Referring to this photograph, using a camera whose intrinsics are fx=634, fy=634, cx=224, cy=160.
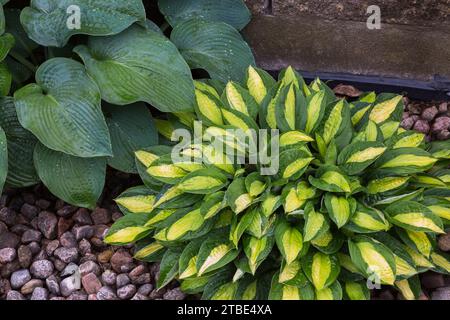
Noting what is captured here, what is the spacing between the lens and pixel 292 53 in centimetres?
223

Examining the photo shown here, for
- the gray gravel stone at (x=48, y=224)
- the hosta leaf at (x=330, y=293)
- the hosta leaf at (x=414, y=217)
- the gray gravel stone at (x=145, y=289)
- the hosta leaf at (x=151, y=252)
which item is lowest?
the gray gravel stone at (x=145, y=289)

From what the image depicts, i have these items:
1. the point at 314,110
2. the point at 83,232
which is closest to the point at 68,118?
the point at 83,232

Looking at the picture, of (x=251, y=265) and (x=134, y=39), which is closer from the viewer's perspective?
(x=251, y=265)

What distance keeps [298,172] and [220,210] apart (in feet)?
0.74

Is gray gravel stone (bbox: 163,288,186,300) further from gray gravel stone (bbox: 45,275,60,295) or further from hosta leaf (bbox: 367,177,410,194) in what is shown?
hosta leaf (bbox: 367,177,410,194)

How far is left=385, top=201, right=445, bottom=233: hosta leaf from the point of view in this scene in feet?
4.97

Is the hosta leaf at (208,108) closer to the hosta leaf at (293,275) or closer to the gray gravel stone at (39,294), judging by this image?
the hosta leaf at (293,275)

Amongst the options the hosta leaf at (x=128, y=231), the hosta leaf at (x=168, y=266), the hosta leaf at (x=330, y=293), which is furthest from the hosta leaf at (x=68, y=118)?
the hosta leaf at (x=330, y=293)

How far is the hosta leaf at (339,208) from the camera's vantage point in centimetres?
149

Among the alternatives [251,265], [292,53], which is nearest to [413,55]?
[292,53]

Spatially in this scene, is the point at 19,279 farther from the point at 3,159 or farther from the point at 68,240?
the point at 3,159

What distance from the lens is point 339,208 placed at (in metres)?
1.51

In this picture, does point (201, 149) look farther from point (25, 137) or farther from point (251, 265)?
point (25, 137)

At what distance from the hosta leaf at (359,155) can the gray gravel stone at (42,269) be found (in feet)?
2.94
